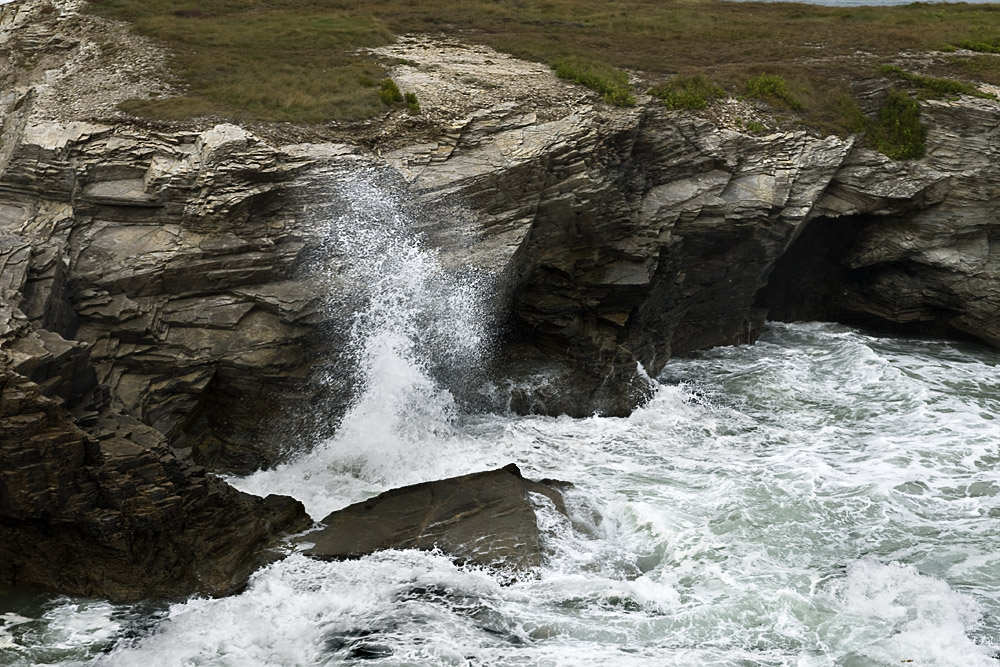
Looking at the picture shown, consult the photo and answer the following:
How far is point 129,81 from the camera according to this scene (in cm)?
2556

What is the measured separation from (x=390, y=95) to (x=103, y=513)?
14664 millimetres

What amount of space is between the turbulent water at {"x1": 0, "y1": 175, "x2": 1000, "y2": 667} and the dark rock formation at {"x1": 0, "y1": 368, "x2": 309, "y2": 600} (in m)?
0.60

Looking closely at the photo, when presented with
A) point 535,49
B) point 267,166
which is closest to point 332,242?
point 267,166

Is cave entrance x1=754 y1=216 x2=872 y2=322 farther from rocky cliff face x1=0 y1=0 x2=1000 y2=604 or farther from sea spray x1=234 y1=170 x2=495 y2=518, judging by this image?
sea spray x1=234 y1=170 x2=495 y2=518

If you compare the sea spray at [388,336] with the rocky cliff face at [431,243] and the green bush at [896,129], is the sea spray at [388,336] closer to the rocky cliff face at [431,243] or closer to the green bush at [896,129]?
the rocky cliff face at [431,243]

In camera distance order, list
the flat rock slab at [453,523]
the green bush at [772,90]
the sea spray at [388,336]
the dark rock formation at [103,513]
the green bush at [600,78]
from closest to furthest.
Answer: the dark rock formation at [103,513], the flat rock slab at [453,523], the sea spray at [388,336], the green bush at [600,78], the green bush at [772,90]

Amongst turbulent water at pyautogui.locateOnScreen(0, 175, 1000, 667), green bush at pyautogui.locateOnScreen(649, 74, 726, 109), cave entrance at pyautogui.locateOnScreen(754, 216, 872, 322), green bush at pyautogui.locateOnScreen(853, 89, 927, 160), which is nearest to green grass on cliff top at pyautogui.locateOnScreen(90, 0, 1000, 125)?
green bush at pyautogui.locateOnScreen(649, 74, 726, 109)

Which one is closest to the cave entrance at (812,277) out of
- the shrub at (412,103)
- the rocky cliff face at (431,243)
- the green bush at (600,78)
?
the rocky cliff face at (431,243)

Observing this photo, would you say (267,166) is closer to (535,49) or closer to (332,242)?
(332,242)

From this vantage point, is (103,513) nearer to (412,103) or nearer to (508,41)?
(412,103)

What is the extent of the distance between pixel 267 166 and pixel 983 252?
74.1 ft

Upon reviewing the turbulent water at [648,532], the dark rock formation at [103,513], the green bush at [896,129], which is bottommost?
the turbulent water at [648,532]

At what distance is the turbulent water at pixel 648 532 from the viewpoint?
15469 mm

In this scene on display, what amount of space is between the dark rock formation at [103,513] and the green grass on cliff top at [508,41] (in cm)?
1039
